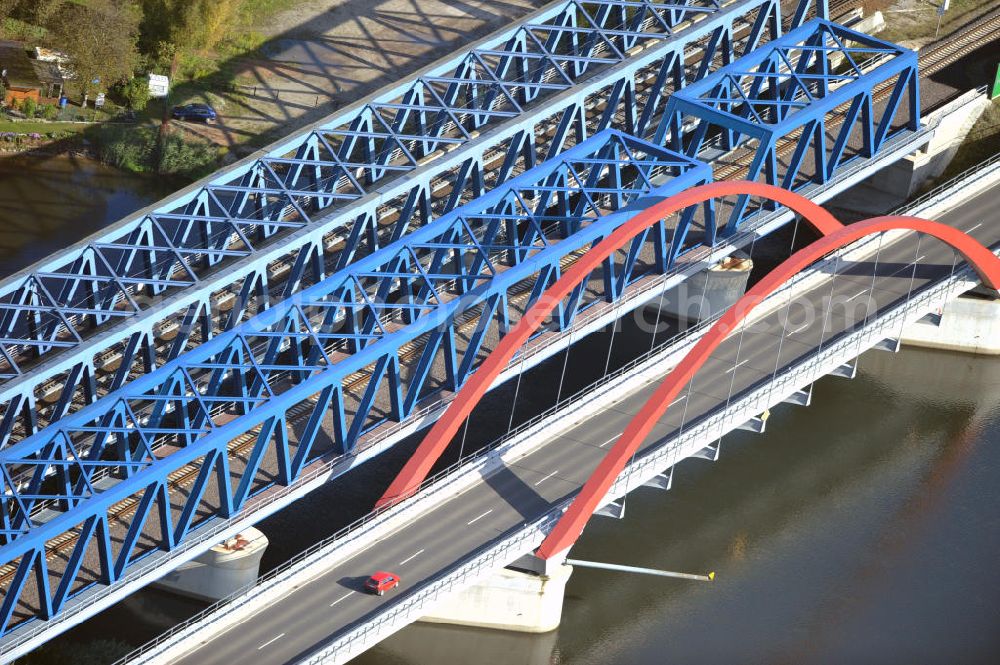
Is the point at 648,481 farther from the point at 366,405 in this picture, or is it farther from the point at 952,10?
the point at 952,10

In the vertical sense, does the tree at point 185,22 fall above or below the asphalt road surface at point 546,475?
above

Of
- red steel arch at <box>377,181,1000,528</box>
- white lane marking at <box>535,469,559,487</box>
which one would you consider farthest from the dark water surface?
white lane marking at <box>535,469,559,487</box>

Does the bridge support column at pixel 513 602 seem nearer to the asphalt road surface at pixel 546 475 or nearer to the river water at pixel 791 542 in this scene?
the river water at pixel 791 542

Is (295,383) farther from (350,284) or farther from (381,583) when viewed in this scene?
(381,583)

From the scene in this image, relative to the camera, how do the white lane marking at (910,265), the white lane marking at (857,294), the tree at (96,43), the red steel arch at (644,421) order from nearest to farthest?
the red steel arch at (644,421) < the white lane marking at (857,294) < the white lane marking at (910,265) < the tree at (96,43)

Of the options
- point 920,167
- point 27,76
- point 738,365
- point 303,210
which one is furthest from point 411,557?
point 27,76

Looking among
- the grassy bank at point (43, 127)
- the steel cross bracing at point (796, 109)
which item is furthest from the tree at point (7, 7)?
the steel cross bracing at point (796, 109)

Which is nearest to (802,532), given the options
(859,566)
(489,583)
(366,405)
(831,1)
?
(859,566)
